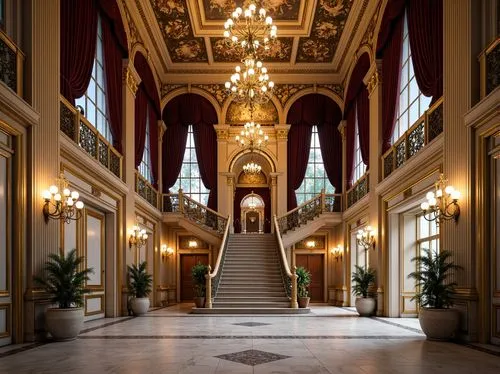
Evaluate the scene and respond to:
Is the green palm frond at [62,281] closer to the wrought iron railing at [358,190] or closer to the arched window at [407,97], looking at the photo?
the arched window at [407,97]

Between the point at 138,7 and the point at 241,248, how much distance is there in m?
8.31

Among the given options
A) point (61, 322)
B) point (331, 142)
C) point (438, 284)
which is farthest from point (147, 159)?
point (438, 284)

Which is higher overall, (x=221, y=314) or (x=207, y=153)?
(x=207, y=153)

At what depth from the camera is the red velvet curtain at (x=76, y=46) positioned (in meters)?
10.7

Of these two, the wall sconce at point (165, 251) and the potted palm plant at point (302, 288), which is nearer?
the potted palm plant at point (302, 288)

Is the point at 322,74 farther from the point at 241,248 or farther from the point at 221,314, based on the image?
the point at 221,314

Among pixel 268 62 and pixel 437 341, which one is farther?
pixel 268 62

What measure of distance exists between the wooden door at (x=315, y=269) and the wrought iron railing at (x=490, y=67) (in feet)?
44.6

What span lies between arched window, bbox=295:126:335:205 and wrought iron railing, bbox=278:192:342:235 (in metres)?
1.18

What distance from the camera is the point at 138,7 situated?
15758 mm

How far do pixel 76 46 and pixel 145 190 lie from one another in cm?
717

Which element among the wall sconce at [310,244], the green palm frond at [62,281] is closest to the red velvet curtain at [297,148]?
the wall sconce at [310,244]

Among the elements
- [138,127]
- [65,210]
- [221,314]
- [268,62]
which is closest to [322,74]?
[268,62]

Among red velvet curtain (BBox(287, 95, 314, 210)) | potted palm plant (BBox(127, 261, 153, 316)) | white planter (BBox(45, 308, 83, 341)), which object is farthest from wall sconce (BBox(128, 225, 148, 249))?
red velvet curtain (BBox(287, 95, 314, 210))
